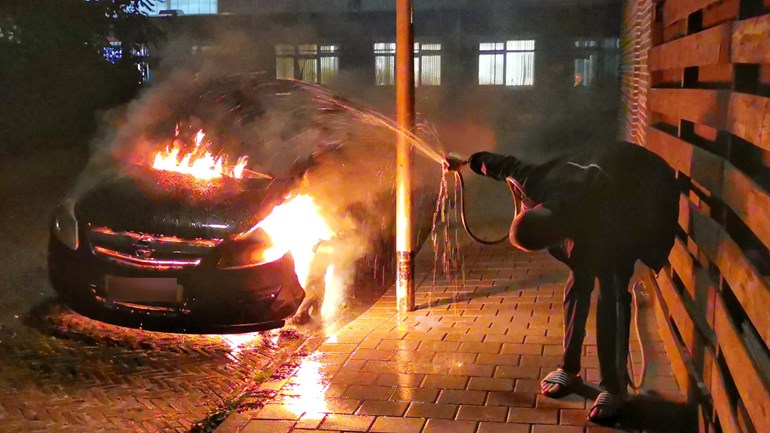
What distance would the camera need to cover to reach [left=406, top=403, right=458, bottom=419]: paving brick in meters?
4.53

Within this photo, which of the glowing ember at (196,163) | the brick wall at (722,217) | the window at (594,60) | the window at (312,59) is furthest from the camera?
the window at (312,59)

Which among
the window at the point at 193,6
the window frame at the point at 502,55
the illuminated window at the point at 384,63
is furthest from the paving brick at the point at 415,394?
the window at the point at 193,6

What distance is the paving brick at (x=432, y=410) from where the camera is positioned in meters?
4.53

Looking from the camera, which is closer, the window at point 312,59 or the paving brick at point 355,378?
the paving brick at point 355,378

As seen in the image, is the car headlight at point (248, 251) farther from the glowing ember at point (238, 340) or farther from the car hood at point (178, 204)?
the glowing ember at point (238, 340)

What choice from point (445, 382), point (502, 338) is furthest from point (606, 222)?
point (502, 338)

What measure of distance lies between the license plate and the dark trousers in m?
2.82

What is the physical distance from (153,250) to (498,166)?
2689 millimetres

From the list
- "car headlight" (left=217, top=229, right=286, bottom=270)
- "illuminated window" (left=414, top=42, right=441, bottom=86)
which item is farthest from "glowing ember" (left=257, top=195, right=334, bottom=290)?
"illuminated window" (left=414, top=42, right=441, bottom=86)

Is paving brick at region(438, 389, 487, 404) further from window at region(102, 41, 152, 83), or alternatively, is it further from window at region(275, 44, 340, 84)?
window at region(275, 44, 340, 84)

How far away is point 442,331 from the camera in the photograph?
6230 millimetres

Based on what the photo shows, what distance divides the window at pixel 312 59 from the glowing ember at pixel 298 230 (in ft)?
59.9

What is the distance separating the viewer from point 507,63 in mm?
25125

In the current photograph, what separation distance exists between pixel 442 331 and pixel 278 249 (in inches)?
55.2
